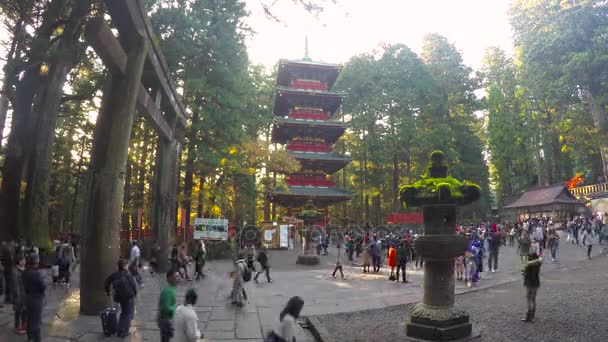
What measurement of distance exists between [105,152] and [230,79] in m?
15.0

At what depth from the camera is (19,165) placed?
14.4 m

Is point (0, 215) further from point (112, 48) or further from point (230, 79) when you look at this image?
point (230, 79)

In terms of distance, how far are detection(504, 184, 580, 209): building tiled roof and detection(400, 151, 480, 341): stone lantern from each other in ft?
89.5

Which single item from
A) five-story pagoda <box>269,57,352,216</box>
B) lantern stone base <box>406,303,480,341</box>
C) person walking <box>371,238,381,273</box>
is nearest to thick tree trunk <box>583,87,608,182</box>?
five-story pagoda <box>269,57,352,216</box>

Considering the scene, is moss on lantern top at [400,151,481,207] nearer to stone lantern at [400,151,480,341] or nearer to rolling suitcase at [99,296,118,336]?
stone lantern at [400,151,480,341]

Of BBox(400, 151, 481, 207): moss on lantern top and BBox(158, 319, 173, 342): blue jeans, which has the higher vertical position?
BBox(400, 151, 481, 207): moss on lantern top

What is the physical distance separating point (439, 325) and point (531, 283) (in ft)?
8.15

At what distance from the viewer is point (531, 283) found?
7.97 meters

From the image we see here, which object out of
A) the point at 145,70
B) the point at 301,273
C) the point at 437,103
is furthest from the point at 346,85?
the point at 145,70

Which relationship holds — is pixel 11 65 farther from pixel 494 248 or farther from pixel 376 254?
pixel 494 248

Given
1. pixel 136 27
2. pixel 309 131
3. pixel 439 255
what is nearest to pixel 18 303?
pixel 136 27

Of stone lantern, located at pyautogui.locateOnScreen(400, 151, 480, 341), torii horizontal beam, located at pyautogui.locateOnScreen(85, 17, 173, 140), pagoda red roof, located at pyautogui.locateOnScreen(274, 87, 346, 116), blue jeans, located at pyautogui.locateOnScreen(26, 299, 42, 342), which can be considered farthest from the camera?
pagoda red roof, located at pyautogui.locateOnScreen(274, 87, 346, 116)

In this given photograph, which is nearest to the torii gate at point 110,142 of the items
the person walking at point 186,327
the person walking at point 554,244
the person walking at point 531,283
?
the person walking at point 186,327

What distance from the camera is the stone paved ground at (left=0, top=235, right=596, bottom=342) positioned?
7125mm
